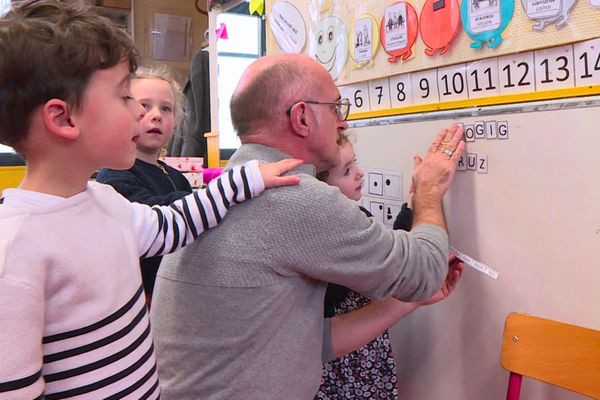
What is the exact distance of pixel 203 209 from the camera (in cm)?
Answer: 98

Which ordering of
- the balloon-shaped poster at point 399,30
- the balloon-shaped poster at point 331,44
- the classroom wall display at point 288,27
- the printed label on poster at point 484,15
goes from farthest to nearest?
the classroom wall display at point 288,27, the balloon-shaped poster at point 331,44, the balloon-shaped poster at point 399,30, the printed label on poster at point 484,15

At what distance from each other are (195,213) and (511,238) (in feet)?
2.20

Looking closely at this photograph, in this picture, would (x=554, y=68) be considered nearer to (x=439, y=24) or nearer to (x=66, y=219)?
(x=439, y=24)

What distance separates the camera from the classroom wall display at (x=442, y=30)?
3.35ft

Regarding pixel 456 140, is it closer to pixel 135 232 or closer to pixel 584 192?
pixel 584 192

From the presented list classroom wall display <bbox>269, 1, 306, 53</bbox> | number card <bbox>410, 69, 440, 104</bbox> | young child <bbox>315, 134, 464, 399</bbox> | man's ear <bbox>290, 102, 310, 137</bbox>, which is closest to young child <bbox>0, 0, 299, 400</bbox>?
man's ear <bbox>290, 102, 310, 137</bbox>

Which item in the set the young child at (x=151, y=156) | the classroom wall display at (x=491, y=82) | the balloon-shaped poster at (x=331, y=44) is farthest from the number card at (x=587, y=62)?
the young child at (x=151, y=156)

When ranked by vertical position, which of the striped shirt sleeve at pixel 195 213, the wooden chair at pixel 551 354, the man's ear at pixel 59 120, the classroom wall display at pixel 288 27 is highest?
the classroom wall display at pixel 288 27

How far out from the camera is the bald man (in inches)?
36.6

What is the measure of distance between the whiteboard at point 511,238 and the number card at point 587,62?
0.14ft

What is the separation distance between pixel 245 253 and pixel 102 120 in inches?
12.8

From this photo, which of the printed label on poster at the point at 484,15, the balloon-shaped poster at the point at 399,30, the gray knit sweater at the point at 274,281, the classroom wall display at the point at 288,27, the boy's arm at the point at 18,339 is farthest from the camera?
the classroom wall display at the point at 288,27

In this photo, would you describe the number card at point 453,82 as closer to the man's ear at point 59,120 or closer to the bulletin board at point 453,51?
the bulletin board at point 453,51

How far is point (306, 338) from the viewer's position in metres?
1.02
